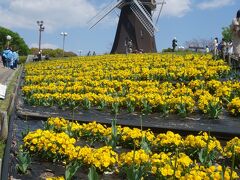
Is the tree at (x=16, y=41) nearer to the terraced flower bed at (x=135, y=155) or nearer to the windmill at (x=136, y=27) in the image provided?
the windmill at (x=136, y=27)

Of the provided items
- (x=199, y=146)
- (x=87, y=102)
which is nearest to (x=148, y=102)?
(x=87, y=102)

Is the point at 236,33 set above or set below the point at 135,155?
above

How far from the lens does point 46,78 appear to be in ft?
63.4

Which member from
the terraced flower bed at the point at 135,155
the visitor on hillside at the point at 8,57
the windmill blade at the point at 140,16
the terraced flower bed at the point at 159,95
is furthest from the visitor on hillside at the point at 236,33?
the windmill blade at the point at 140,16

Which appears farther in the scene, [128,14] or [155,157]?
[128,14]

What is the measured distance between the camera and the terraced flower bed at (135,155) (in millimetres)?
Answer: 5242

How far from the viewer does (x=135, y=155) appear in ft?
18.6

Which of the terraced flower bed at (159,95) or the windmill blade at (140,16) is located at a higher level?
the windmill blade at (140,16)

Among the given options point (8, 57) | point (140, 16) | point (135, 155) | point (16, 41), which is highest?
point (16, 41)

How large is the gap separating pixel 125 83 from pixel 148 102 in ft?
13.8

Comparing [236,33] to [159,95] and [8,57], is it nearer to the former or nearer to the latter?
[159,95]

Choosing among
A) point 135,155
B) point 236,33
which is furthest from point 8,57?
point 135,155

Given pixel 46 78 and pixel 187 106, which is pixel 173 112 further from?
pixel 46 78

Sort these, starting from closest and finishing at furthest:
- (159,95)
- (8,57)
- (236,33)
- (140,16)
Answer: (159,95) → (236,33) → (8,57) → (140,16)
